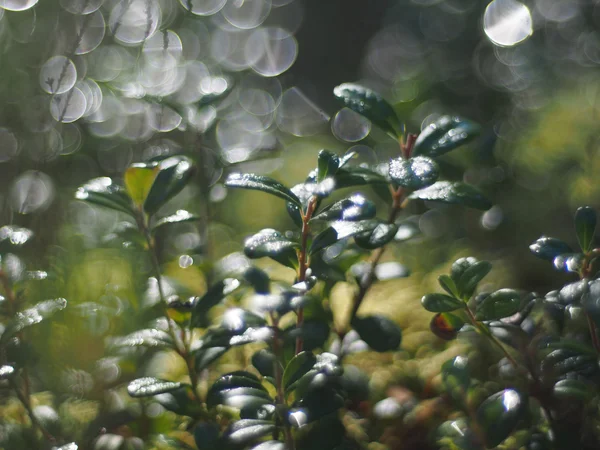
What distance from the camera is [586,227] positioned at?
2.63 ft

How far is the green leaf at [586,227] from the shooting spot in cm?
80

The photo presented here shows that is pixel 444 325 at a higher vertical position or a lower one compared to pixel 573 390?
higher

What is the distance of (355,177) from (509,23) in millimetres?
2650

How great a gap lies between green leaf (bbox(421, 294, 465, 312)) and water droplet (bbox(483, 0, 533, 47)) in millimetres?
2639

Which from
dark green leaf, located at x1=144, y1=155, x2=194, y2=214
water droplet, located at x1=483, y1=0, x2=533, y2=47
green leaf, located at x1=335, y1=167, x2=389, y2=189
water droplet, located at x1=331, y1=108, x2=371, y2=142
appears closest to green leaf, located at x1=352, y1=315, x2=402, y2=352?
green leaf, located at x1=335, y1=167, x2=389, y2=189

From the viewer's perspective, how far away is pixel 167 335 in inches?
35.0

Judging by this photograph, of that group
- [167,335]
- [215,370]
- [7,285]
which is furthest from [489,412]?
[7,285]

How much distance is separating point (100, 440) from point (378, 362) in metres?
0.62

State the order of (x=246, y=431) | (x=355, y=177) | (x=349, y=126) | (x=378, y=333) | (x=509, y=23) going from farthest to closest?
(x=509, y=23) < (x=349, y=126) < (x=378, y=333) < (x=355, y=177) < (x=246, y=431)

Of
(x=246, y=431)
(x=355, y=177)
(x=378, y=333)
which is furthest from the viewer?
(x=378, y=333)

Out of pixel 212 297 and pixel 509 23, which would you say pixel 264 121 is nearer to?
pixel 509 23

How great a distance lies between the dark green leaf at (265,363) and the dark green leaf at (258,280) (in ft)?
0.31

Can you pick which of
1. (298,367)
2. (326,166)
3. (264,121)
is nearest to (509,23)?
(264,121)

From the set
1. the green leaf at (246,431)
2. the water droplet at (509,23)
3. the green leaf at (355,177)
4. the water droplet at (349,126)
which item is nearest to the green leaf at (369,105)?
the green leaf at (355,177)
